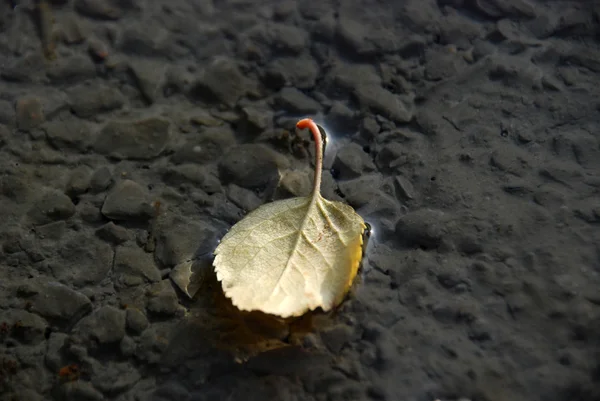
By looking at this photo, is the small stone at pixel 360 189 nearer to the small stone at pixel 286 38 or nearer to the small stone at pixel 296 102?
the small stone at pixel 296 102

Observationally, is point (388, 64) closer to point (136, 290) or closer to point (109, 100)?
point (109, 100)

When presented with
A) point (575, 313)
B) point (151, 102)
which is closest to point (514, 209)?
point (575, 313)

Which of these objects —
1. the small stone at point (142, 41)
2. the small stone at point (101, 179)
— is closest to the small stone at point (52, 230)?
the small stone at point (101, 179)

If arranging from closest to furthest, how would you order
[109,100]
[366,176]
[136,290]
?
[136,290], [366,176], [109,100]

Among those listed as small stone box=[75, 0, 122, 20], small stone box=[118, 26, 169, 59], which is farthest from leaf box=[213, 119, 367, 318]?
small stone box=[75, 0, 122, 20]

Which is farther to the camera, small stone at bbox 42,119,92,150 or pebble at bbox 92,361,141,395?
small stone at bbox 42,119,92,150

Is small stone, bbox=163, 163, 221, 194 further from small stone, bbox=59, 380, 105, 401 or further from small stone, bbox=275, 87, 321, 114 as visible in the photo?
small stone, bbox=59, 380, 105, 401
